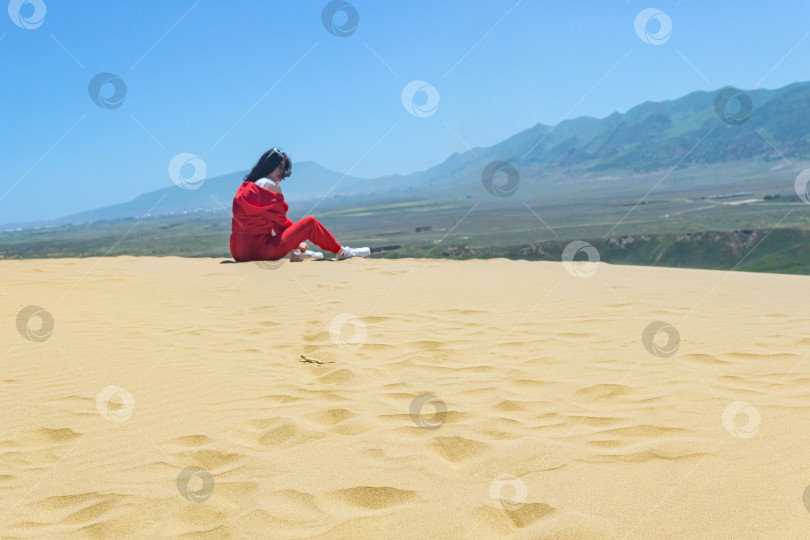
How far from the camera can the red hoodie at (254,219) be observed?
8320 mm

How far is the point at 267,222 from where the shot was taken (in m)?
8.66

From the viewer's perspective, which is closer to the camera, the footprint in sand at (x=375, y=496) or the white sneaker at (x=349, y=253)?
the footprint in sand at (x=375, y=496)

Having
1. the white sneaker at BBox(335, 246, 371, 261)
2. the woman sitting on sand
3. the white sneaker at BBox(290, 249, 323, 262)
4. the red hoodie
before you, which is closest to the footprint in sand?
the woman sitting on sand

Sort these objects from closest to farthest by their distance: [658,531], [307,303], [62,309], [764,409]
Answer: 1. [658,531]
2. [764,409]
3. [62,309]
4. [307,303]

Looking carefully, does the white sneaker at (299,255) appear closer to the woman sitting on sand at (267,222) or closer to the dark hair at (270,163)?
the woman sitting on sand at (267,222)

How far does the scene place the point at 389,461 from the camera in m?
2.46

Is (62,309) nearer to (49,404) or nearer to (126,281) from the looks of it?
(126,281)

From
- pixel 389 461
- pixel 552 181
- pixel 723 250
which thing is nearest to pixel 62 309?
pixel 389 461

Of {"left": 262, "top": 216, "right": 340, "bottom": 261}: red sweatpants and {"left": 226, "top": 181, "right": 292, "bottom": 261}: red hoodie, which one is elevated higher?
{"left": 226, "top": 181, "right": 292, "bottom": 261}: red hoodie

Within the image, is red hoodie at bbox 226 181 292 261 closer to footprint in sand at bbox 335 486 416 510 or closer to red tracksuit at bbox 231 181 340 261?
red tracksuit at bbox 231 181 340 261

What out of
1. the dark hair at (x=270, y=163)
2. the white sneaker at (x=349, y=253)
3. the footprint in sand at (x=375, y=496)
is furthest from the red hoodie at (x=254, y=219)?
the footprint in sand at (x=375, y=496)

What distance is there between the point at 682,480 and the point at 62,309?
5.65 metres

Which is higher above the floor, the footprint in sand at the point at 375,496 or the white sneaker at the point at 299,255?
the white sneaker at the point at 299,255

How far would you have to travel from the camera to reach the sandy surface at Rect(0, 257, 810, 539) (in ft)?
6.70
